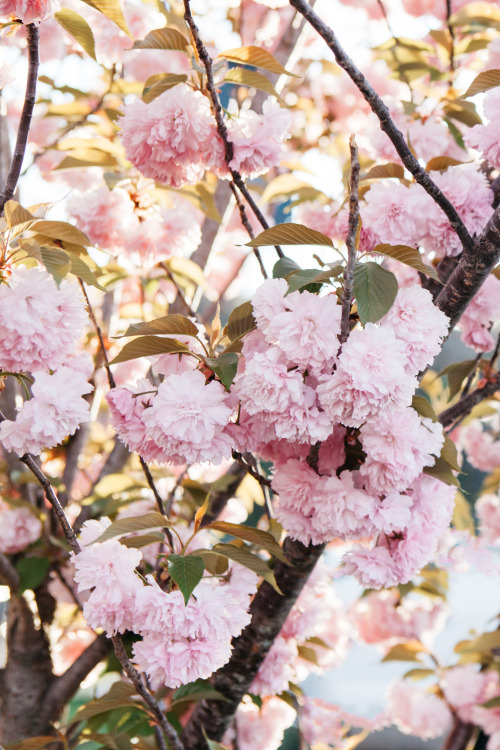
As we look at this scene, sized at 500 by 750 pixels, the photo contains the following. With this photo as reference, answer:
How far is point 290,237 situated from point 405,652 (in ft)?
4.46

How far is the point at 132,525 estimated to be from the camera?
0.60 m

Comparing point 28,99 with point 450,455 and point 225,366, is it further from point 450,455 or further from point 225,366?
point 450,455

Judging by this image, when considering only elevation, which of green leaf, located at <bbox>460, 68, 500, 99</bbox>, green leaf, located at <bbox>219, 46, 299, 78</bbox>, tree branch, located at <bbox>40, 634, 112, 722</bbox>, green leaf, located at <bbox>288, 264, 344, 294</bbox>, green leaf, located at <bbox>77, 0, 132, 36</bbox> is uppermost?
green leaf, located at <bbox>460, 68, 500, 99</bbox>

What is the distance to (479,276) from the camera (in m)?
0.66

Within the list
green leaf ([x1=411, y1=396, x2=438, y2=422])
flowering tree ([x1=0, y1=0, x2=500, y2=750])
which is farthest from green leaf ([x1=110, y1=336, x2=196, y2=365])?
green leaf ([x1=411, y1=396, x2=438, y2=422])

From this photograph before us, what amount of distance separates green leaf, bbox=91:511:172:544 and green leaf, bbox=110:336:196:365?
0.15m

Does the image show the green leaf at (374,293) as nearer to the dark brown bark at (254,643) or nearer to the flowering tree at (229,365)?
the flowering tree at (229,365)

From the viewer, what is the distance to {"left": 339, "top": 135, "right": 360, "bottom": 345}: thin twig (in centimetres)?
48

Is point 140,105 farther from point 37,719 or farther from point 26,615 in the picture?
point 37,719

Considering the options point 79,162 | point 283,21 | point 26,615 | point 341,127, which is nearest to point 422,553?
point 79,162

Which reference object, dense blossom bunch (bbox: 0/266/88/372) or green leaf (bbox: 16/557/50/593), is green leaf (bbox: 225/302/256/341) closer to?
dense blossom bunch (bbox: 0/266/88/372)

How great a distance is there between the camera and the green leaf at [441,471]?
0.66 m

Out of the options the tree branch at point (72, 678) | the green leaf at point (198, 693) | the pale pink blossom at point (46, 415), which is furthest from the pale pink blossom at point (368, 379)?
the tree branch at point (72, 678)

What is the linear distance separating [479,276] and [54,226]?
424mm
